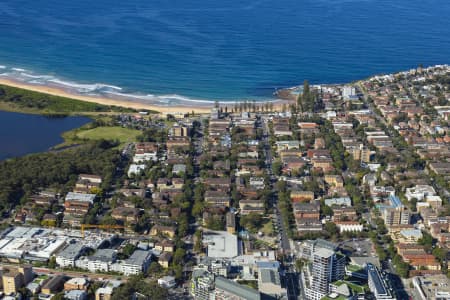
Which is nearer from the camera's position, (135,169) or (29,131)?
(135,169)

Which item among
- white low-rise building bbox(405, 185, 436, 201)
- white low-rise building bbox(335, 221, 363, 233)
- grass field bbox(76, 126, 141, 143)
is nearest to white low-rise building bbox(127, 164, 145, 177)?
grass field bbox(76, 126, 141, 143)

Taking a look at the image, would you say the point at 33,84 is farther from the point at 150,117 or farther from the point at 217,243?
the point at 217,243

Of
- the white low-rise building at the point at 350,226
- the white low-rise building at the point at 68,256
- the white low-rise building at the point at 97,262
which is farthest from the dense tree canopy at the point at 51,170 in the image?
the white low-rise building at the point at 350,226

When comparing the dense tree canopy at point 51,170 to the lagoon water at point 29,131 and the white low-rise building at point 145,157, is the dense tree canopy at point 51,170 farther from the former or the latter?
the lagoon water at point 29,131

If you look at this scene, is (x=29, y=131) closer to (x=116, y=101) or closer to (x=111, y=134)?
(x=111, y=134)

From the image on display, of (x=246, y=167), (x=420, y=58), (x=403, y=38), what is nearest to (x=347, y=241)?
(x=246, y=167)

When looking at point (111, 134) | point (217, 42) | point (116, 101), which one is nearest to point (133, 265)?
point (111, 134)
